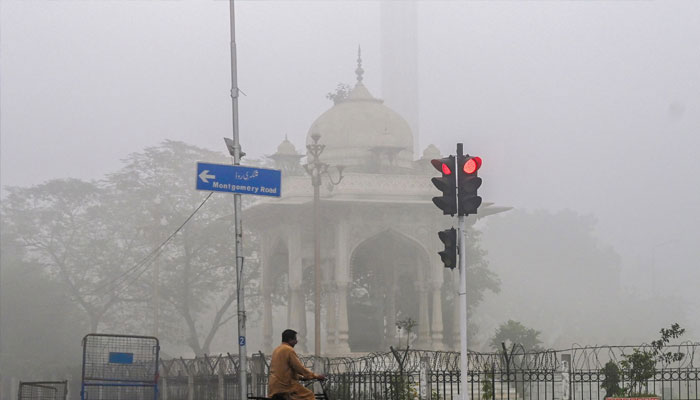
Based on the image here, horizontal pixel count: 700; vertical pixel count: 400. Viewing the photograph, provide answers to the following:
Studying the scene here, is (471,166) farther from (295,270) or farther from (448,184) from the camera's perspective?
(295,270)

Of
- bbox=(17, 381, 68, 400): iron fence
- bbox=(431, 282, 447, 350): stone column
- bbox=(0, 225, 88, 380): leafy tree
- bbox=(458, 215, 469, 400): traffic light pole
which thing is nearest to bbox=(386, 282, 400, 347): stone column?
bbox=(431, 282, 447, 350): stone column

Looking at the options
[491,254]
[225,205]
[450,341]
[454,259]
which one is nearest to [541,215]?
[491,254]

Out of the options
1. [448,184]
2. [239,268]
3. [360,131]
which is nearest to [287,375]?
[448,184]

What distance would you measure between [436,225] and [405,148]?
330 centimetres

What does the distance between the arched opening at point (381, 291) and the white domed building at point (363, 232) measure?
0.12ft

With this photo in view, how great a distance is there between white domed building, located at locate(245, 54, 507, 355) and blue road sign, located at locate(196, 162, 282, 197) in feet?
58.8

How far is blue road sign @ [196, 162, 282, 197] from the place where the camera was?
1555 centimetres

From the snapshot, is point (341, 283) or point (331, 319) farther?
point (331, 319)

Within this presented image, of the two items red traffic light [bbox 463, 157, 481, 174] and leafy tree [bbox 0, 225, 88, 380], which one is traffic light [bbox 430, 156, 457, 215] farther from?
leafy tree [bbox 0, 225, 88, 380]

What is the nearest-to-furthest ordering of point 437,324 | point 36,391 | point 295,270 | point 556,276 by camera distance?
1. point 36,391
2. point 437,324
3. point 295,270
4. point 556,276

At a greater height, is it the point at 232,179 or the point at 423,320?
the point at 232,179

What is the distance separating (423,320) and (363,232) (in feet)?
11.8

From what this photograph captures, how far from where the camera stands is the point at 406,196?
3566 centimetres

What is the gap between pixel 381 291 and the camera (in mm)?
40750
